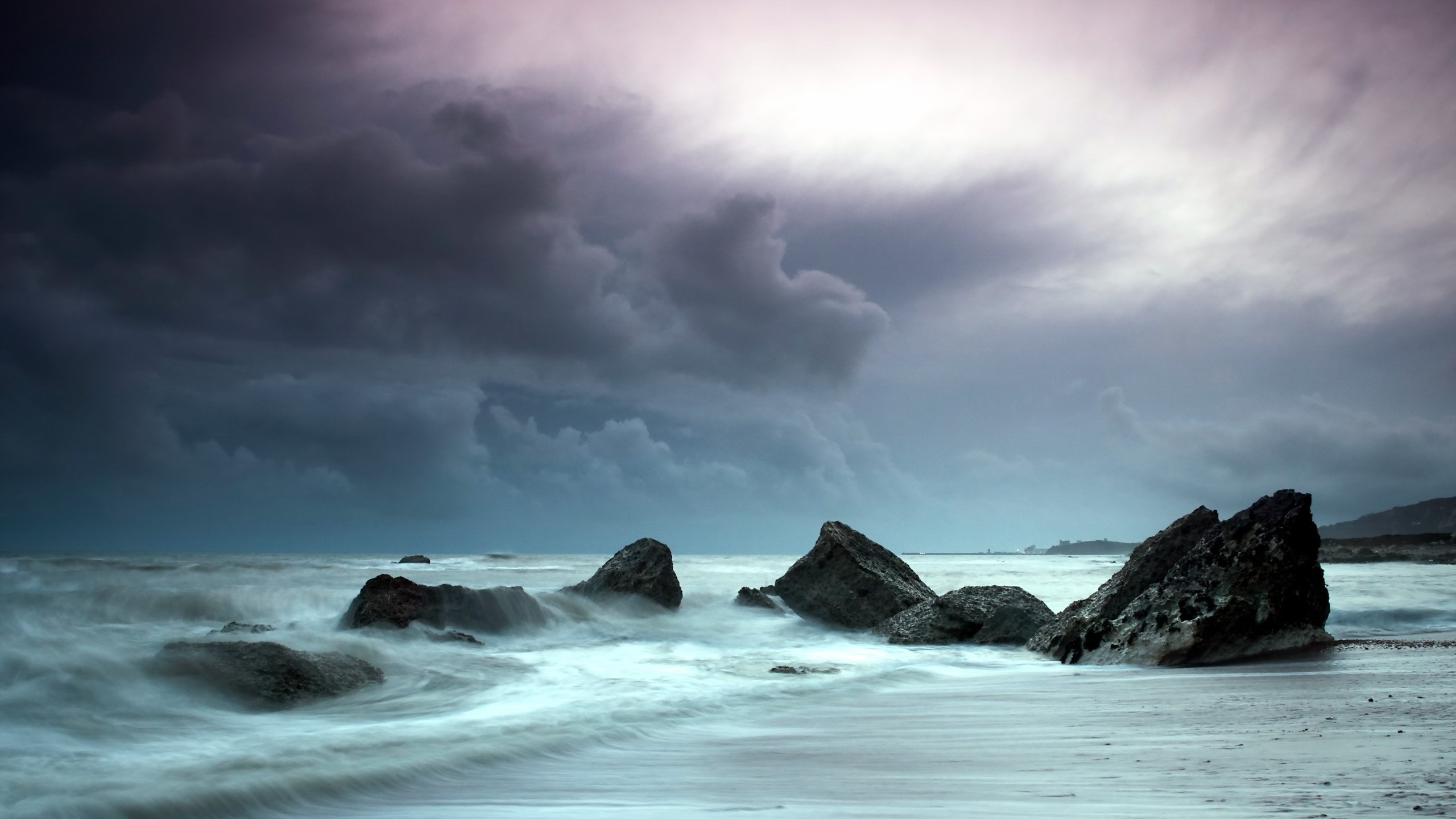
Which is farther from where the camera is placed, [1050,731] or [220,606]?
[220,606]

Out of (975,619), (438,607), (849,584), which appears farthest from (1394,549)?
(438,607)

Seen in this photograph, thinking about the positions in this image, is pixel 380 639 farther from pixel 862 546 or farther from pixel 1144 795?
pixel 1144 795

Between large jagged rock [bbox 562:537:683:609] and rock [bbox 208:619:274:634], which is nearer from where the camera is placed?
rock [bbox 208:619:274:634]

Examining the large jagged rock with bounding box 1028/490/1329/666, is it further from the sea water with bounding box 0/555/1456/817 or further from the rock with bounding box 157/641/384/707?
the rock with bounding box 157/641/384/707

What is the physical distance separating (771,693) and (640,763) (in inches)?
111

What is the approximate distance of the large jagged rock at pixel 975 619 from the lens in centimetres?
1010

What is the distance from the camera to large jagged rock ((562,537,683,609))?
13.7m

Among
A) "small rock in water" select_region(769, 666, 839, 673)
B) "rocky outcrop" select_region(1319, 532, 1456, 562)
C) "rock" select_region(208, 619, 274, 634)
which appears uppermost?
"rock" select_region(208, 619, 274, 634)

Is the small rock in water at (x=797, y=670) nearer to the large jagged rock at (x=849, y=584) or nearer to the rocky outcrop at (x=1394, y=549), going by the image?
the large jagged rock at (x=849, y=584)

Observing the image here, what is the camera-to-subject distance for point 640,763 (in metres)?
4.34

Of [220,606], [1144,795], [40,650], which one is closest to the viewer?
[1144,795]

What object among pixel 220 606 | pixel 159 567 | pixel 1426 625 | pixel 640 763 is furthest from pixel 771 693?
pixel 159 567

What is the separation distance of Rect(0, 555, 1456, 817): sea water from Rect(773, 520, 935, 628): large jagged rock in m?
0.43

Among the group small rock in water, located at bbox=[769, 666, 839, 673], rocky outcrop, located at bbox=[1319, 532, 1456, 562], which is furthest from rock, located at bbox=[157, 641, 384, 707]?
rocky outcrop, located at bbox=[1319, 532, 1456, 562]
